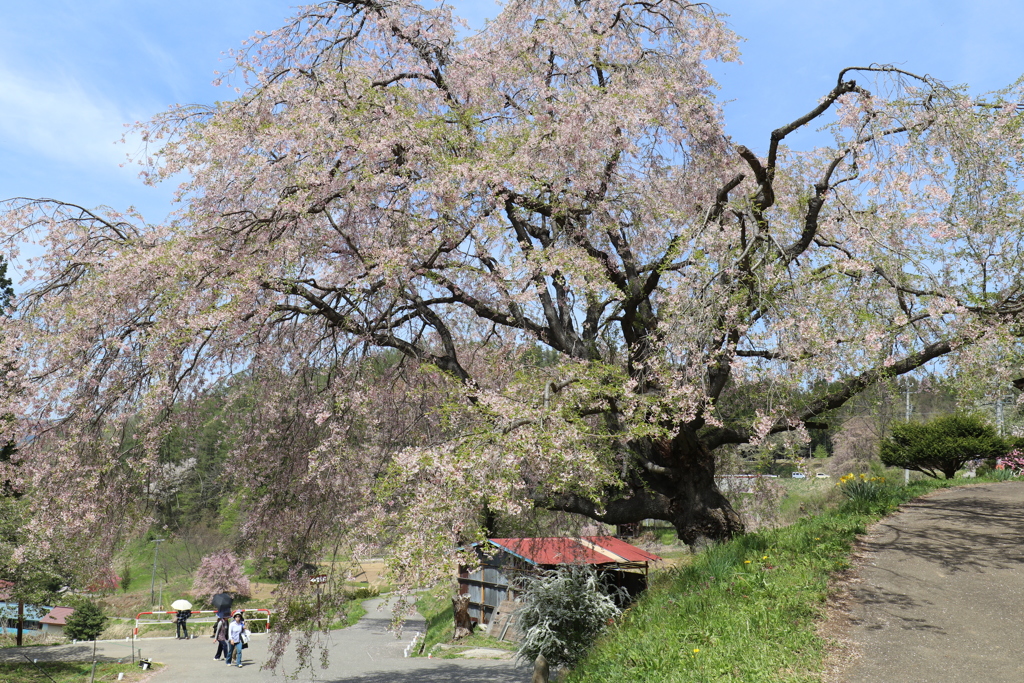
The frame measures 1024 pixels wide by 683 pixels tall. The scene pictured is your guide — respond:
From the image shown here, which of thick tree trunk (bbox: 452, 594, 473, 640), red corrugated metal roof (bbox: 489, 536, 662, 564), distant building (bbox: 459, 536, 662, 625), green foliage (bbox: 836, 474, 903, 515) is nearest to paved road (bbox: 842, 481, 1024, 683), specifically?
green foliage (bbox: 836, 474, 903, 515)

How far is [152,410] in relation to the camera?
888cm

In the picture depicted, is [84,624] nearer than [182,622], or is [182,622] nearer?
[84,624]

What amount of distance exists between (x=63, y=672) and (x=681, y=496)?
16.8 meters

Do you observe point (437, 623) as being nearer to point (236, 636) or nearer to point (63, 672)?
point (236, 636)

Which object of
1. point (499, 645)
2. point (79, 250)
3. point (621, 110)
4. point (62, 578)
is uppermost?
point (621, 110)

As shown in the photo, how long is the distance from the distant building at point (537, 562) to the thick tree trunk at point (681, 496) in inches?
79.7

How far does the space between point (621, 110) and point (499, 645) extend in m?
16.1

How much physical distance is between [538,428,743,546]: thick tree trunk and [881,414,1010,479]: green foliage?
11024 mm

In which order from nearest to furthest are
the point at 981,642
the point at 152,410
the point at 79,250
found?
the point at 981,642 → the point at 152,410 → the point at 79,250

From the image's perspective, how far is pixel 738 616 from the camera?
25.8 ft

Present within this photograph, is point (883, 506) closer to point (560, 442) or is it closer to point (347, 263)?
point (560, 442)

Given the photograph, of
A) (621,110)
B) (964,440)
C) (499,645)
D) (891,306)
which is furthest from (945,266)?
(499,645)

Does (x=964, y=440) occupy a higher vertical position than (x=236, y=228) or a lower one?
lower

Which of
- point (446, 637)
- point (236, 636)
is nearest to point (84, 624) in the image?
point (236, 636)
